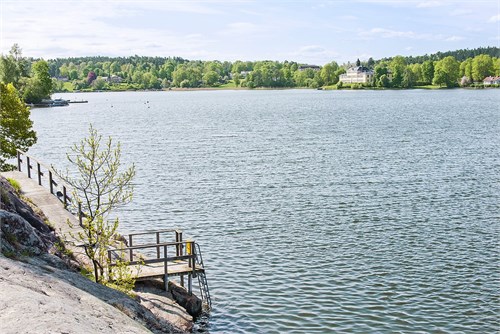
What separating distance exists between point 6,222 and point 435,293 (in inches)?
732

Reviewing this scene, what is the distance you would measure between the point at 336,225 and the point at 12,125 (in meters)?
28.4

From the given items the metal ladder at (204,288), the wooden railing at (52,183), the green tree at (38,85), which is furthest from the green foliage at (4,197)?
the green tree at (38,85)

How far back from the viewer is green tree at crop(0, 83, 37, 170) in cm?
4662

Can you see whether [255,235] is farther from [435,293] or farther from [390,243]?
[435,293]

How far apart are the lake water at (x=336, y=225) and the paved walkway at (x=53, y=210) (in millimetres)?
5856

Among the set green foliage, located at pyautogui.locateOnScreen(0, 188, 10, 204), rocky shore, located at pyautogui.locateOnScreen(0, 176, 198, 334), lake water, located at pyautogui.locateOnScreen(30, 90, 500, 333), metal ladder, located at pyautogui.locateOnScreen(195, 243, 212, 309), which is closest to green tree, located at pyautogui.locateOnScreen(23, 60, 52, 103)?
lake water, located at pyautogui.locateOnScreen(30, 90, 500, 333)

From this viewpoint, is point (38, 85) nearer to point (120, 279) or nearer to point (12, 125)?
point (12, 125)

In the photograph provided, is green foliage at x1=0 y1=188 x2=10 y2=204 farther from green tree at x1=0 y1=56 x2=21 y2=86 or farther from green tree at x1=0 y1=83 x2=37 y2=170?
green tree at x1=0 y1=56 x2=21 y2=86

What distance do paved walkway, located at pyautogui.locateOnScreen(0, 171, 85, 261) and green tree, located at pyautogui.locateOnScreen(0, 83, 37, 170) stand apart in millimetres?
8474

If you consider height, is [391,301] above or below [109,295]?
below

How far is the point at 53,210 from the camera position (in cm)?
3098

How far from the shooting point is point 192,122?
12269cm

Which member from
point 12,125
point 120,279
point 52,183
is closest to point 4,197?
point 120,279

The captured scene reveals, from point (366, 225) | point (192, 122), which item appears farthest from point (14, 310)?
point (192, 122)
